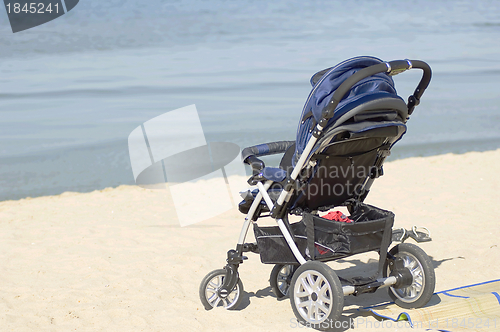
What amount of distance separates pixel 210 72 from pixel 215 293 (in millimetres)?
14483

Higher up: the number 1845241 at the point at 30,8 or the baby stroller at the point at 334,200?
the baby stroller at the point at 334,200

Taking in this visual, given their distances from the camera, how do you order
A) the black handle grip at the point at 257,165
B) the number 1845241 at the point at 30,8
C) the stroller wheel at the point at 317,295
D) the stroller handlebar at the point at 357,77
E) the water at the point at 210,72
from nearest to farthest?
the stroller handlebar at the point at 357,77 < the stroller wheel at the point at 317,295 < the black handle grip at the point at 257,165 < the water at the point at 210,72 < the number 1845241 at the point at 30,8

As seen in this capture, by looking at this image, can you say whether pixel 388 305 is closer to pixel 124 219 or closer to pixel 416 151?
pixel 124 219

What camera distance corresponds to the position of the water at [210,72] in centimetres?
1091

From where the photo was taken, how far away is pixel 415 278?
12.6 ft

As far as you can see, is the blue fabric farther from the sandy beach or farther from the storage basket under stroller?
the sandy beach

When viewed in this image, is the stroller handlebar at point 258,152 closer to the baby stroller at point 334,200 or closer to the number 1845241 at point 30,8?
the baby stroller at point 334,200

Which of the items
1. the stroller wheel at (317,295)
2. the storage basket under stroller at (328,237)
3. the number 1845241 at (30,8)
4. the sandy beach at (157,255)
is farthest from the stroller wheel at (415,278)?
the number 1845241 at (30,8)

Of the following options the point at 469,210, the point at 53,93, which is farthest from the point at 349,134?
the point at 53,93

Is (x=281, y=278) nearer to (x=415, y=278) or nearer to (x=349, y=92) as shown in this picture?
(x=415, y=278)

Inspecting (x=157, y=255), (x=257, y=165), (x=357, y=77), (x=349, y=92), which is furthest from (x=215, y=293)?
(x=357, y=77)

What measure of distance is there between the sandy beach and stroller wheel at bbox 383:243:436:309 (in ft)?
1.11

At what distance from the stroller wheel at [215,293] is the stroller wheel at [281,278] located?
0.30m

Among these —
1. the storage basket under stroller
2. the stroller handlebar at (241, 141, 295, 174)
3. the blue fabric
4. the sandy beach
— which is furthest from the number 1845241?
the blue fabric
